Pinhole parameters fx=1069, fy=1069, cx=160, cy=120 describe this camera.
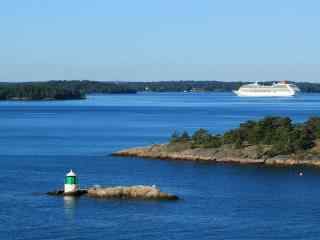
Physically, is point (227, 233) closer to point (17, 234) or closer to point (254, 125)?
point (17, 234)

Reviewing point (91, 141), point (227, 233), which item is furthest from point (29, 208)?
point (91, 141)

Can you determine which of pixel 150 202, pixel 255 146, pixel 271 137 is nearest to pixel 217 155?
pixel 255 146

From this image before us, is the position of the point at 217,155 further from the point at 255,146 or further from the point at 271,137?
the point at 271,137

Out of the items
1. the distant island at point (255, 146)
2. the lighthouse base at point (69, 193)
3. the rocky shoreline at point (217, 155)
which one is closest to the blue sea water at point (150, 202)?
the lighthouse base at point (69, 193)

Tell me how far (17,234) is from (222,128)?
55462 millimetres

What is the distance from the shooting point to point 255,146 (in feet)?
191

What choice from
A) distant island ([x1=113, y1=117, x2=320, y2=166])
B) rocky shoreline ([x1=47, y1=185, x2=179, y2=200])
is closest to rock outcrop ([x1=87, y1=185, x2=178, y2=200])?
rocky shoreline ([x1=47, y1=185, x2=179, y2=200])

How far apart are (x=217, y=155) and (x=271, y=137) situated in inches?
140

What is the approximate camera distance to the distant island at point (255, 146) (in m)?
56.0

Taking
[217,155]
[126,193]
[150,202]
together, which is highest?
[217,155]

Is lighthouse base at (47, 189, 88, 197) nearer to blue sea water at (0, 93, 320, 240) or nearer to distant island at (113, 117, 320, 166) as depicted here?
blue sea water at (0, 93, 320, 240)

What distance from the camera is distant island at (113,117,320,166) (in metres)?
56.0

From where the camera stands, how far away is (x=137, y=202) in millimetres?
39812

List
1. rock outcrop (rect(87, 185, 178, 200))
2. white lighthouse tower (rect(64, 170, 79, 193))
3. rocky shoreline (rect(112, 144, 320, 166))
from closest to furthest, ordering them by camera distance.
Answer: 1. rock outcrop (rect(87, 185, 178, 200))
2. white lighthouse tower (rect(64, 170, 79, 193))
3. rocky shoreline (rect(112, 144, 320, 166))
